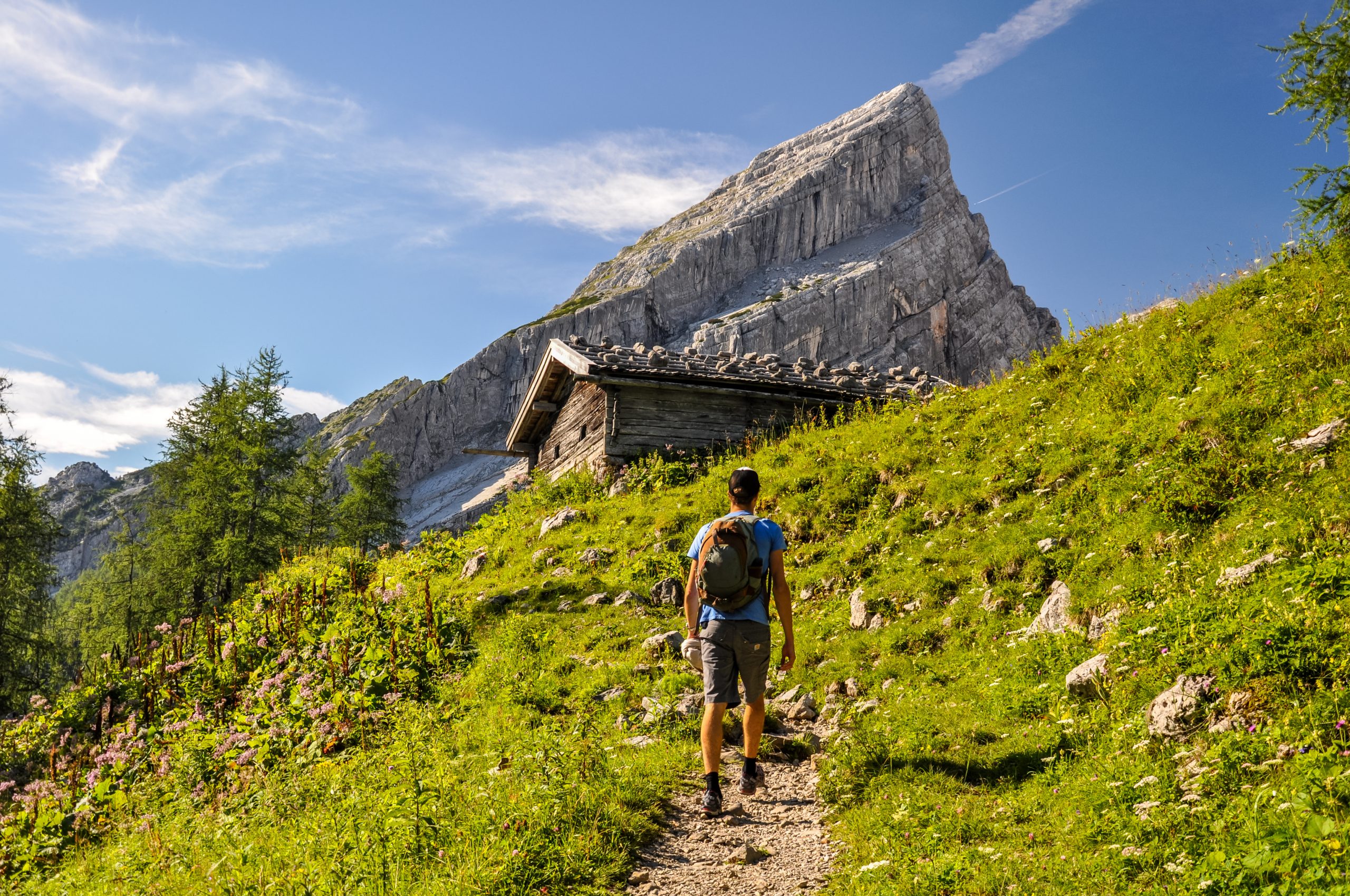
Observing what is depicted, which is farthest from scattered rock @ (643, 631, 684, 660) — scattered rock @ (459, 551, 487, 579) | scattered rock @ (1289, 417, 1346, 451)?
scattered rock @ (1289, 417, 1346, 451)

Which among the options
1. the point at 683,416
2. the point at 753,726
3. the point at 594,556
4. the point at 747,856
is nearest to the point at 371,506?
the point at 683,416

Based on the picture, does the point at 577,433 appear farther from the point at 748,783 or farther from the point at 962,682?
the point at 748,783

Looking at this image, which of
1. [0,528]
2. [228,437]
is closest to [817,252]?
[228,437]

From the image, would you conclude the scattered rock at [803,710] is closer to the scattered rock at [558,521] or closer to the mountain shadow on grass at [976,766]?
the mountain shadow on grass at [976,766]

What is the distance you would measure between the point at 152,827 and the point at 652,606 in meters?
6.73

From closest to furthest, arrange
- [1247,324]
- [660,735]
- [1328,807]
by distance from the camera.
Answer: [1328,807] → [660,735] → [1247,324]

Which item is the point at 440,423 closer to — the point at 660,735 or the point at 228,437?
the point at 228,437

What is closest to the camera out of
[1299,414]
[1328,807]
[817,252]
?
[1328,807]

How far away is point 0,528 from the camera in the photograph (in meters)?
24.7

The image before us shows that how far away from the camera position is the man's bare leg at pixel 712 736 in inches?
230

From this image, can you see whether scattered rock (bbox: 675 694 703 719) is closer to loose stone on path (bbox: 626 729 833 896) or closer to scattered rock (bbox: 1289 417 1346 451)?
loose stone on path (bbox: 626 729 833 896)

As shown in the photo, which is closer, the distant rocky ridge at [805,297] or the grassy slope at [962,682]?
the grassy slope at [962,682]

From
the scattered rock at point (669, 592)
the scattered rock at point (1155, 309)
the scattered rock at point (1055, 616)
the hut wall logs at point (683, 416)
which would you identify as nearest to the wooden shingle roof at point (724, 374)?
the hut wall logs at point (683, 416)

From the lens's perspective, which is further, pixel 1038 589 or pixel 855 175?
pixel 855 175
